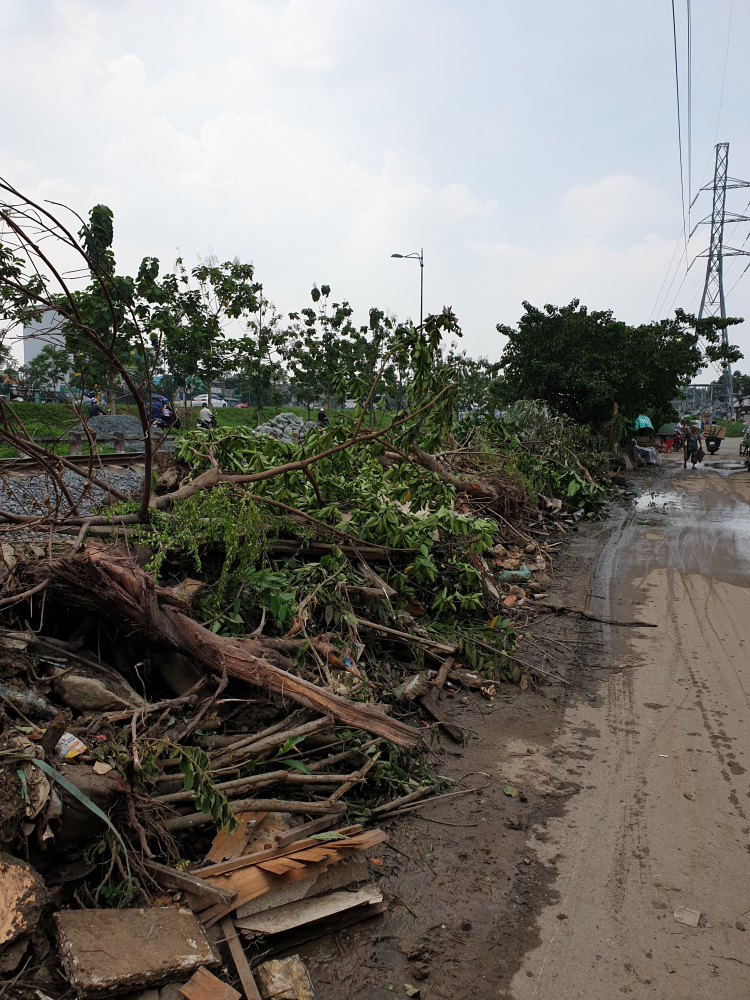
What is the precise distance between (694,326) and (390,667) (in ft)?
75.4

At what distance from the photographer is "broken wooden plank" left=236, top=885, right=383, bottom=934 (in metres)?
2.90

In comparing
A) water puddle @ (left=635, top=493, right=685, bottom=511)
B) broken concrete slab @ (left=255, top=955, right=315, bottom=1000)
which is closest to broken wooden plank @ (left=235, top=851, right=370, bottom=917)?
broken concrete slab @ (left=255, top=955, right=315, bottom=1000)

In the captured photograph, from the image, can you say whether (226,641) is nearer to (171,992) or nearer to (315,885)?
(315,885)

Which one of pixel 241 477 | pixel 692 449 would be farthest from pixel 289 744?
pixel 692 449

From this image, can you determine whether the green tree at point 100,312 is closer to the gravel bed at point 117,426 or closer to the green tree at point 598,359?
the gravel bed at point 117,426

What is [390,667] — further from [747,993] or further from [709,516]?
[709,516]

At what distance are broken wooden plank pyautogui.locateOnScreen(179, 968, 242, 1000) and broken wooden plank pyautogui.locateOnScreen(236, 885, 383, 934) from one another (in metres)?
0.33

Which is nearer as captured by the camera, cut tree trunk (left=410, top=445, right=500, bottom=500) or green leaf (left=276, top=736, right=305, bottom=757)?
green leaf (left=276, top=736, right=305, bottom=757)

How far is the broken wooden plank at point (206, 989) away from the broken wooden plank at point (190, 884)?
1.08ft

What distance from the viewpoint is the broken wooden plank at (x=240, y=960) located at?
260 centimetres

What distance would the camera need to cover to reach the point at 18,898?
2.56 meters

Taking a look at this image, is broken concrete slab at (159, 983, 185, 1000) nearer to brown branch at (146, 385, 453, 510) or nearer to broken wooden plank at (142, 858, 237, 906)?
broken wooden plank at (142, 858, 237, 906)

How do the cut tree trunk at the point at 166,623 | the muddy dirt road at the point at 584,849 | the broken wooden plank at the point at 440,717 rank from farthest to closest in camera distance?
1. the broken wooden plank at the point at 440,717
2. the cut tree trunk at the point at 166,623
3. the muddy dirt road at the point at 584,849

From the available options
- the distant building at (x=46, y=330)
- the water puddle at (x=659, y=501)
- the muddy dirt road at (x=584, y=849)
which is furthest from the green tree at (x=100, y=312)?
the water puddle at (x=659, y=501)
